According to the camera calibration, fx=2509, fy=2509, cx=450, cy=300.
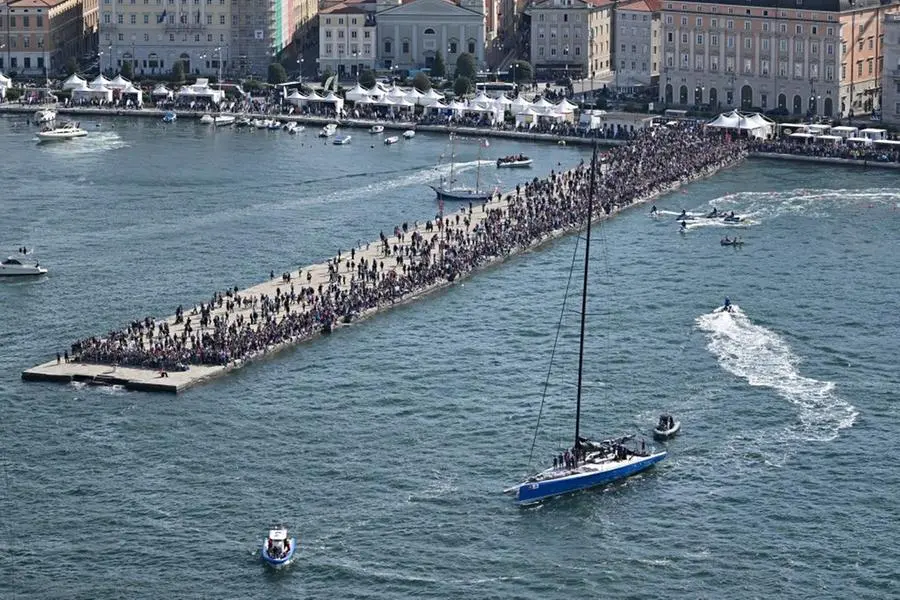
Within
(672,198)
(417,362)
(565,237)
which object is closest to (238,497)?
(417,362)

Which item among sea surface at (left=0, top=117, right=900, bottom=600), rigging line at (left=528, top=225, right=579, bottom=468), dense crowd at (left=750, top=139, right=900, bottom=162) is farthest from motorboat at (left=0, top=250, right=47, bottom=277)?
dense crowd at (left=750, top=139, right=900, bottom=162)

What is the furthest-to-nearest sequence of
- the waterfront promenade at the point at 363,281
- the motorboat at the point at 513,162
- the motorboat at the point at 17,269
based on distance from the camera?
the motorboat at the point at 513,162, the motorboat at the point at 17,269, the waterfront promenade at the point at 363,281

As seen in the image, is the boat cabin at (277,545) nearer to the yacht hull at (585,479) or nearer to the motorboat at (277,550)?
the motorboat at (277,550)

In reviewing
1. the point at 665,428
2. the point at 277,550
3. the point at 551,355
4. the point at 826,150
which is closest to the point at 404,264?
the point at 551,355

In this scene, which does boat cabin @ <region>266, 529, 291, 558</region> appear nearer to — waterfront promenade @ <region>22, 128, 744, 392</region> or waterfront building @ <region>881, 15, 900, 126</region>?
waterfront promenade @ <region>22, 128, 744, 392</region>

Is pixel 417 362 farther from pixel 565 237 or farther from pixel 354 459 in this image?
pixel 565 237

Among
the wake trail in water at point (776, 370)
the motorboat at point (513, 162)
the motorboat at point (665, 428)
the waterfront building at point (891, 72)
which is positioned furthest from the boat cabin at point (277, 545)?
the waterfront building at point (891, 72)
